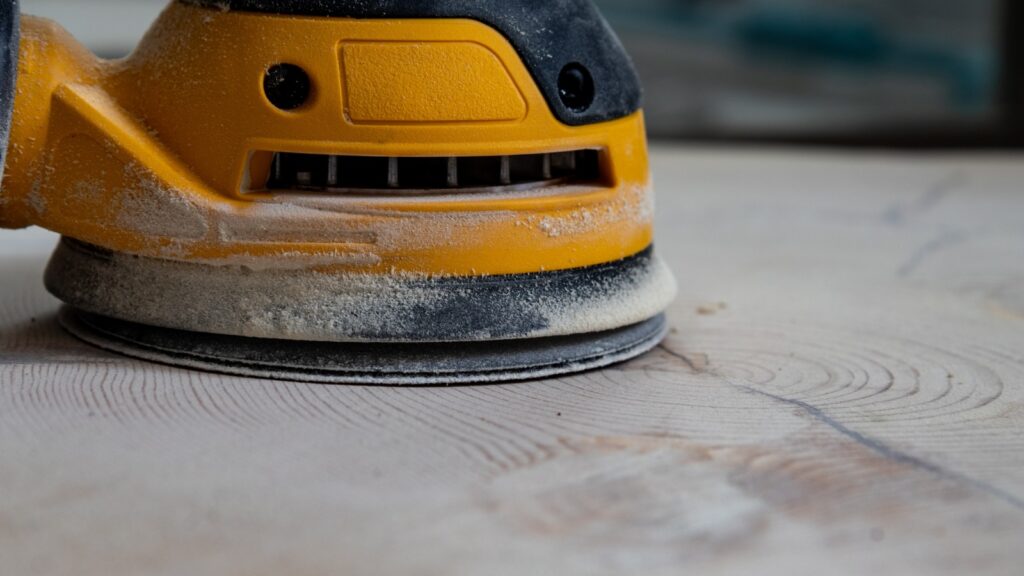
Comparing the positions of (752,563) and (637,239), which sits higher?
(637,239)

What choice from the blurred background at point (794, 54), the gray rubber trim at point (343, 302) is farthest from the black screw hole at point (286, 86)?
the blurred background at point (794, 54)

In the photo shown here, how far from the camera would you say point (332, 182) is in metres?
1.47

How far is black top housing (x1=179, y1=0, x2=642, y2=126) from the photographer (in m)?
1.42

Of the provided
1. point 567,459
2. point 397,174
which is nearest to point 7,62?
point 397,174

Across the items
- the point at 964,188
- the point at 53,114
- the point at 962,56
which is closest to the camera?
the point at 53,114

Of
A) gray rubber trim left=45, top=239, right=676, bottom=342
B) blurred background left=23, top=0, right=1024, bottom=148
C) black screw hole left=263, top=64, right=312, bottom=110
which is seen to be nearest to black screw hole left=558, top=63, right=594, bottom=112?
gray rubber trim left=45, top=239, right=676, bottom=342

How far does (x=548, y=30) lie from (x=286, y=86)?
336mm

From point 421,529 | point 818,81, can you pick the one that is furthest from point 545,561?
point 818,81

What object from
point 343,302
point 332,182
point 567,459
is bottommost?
point 567,459

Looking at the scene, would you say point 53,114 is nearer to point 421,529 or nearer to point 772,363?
point 421,529

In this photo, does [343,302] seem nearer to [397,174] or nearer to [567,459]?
Answer: [397,174]

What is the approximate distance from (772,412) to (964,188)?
2.00 meters

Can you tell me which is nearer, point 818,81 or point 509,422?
point 509,422

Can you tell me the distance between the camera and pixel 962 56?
4992 millimetres
